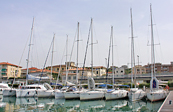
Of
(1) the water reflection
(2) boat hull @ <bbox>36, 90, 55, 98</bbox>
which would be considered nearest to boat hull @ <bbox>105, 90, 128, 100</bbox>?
(1) the water reflection

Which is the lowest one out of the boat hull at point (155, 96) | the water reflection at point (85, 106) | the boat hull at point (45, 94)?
the water reflection at point (85, 106)

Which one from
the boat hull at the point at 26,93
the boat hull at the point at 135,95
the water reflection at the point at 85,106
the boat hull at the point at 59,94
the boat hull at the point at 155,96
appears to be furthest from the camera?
the boat hull at the point at 26,93

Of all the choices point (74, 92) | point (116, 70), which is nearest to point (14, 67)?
point (116, 70)

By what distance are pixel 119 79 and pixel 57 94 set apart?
34474mm

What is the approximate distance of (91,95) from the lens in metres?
32.5

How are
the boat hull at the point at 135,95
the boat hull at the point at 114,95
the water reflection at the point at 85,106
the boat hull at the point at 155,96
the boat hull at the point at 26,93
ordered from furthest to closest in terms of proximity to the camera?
the boat hull at the point at 26,93 → the boat hull at the point at 114,95 → the boat hull at the point at 135,95 → the boat hull at the point at 155,96 → the water reflection at the point at 85,106

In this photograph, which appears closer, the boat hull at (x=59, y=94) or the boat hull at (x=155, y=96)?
the boat hull at (x=155, y=96)

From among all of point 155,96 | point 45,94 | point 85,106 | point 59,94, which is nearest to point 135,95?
point 155,96

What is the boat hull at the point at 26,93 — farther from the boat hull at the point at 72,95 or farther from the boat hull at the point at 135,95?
the boat hull at the point at 135,95

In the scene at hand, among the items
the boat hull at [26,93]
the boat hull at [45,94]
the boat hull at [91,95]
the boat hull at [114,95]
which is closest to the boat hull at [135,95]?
the boat hull at [114,95]

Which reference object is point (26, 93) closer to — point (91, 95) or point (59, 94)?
point (59, 94)

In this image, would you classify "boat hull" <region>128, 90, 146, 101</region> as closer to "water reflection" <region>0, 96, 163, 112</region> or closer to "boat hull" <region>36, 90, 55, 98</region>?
"water reflection" <region>0, 96, 163, 112</region>

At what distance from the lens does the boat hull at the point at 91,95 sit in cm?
3219

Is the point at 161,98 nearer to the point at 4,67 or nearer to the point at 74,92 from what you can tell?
the point at 74,92
